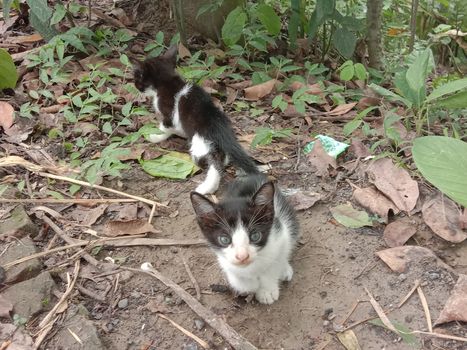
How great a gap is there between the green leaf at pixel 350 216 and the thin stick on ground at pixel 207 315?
40.4 inches

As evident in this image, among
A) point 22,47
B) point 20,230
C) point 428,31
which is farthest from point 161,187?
point 428,31

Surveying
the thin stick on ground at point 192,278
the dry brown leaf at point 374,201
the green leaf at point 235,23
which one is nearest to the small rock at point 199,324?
the thin stick on ground at point 192,278

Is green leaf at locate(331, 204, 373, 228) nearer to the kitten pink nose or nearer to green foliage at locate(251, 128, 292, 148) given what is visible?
green foliage at locate(251, 128, 292, 148)

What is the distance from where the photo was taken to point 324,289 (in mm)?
2918

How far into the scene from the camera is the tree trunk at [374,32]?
4.92m

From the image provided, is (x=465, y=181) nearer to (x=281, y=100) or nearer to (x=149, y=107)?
(x=281, y=100)

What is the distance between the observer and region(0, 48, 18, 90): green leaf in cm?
455

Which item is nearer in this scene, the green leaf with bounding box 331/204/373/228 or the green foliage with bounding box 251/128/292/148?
the green leaf with bounding box 331/204/373/228

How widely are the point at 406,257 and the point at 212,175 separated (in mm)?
1427

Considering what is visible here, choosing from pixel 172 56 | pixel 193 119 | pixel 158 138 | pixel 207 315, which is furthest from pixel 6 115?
pixel 207 315

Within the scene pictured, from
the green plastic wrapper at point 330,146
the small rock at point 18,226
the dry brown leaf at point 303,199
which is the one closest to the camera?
the small rock at point 18,226

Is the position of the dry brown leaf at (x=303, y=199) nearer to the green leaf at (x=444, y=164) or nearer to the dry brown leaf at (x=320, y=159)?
the dry brown leaf at (x=320, y=159)

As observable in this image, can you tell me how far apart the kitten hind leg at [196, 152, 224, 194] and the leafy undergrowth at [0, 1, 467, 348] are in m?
0.20

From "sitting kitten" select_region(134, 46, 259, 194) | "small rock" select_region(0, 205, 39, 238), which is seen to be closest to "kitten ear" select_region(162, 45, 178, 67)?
"sitting kitten" select_region(134, 46, 259, 194)
